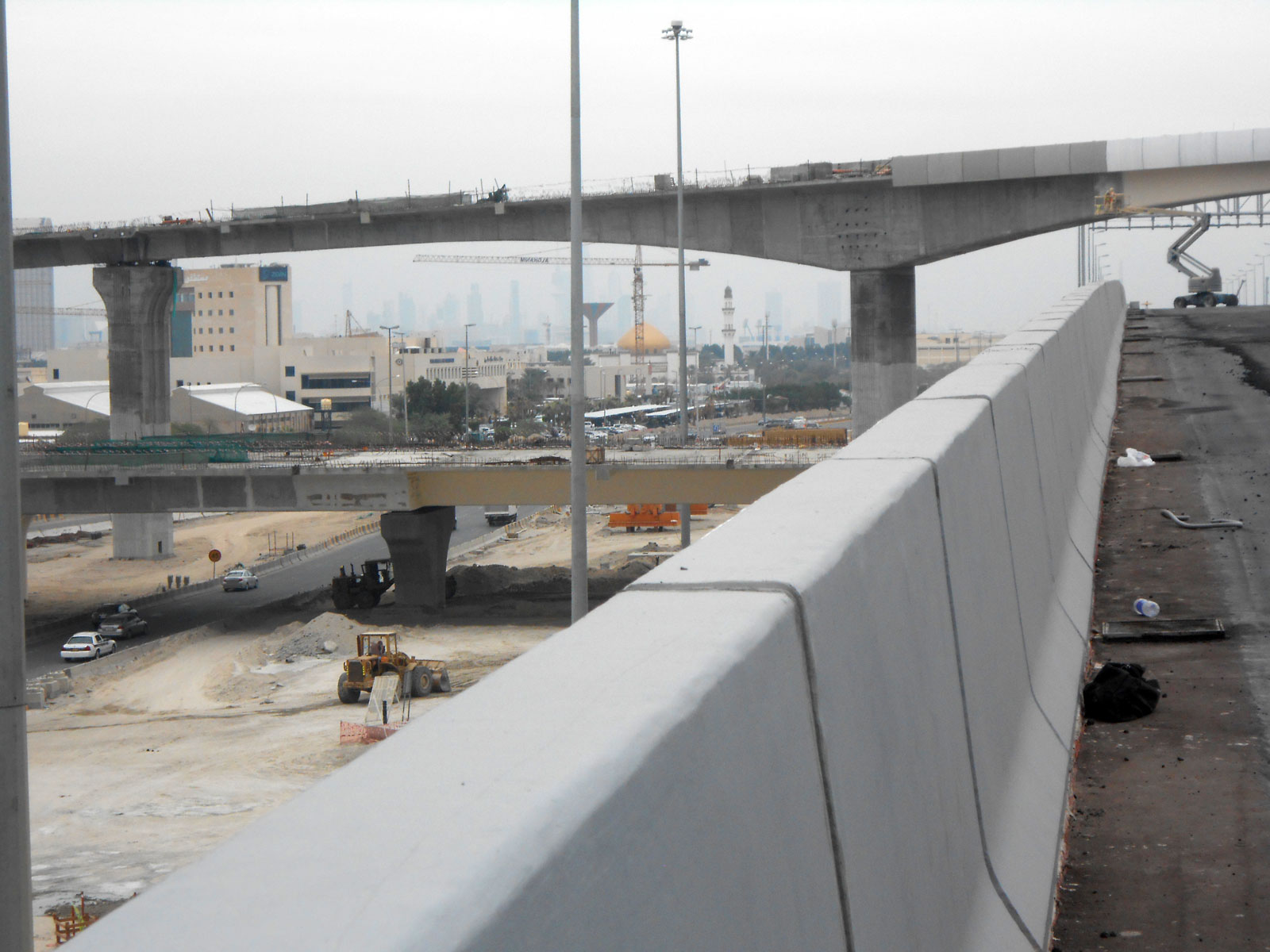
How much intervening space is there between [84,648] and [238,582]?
18.4 meters

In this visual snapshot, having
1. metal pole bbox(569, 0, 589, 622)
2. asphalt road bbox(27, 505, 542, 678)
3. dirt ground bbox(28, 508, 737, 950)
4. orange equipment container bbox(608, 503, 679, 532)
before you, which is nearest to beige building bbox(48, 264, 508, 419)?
asphalt road bbox(27, 505, 542, 678)

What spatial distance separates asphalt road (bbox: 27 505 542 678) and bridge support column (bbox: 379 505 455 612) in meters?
6.39

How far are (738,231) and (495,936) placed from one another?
57.1m

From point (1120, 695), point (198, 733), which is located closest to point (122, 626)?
point (198, 733)

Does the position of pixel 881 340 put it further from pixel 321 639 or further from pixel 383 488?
pixel 321 639

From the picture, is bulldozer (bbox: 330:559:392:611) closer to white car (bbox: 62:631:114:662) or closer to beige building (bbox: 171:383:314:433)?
A: white car (bbox: 62:631:114:662)

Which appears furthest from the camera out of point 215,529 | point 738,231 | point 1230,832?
point 215,529

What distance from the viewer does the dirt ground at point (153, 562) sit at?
209 ft

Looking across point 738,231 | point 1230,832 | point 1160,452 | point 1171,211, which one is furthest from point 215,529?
point 1230,832

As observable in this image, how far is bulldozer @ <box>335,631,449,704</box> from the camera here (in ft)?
116

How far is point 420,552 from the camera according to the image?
173 feet

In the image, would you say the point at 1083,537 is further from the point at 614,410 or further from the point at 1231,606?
the point at 614,410

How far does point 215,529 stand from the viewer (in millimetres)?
93625

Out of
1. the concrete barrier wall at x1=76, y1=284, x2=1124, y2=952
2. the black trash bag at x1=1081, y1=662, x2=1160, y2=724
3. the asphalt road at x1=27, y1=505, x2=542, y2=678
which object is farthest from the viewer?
the asphalt road at x1=27, y1=505, x2=542, y2=678
